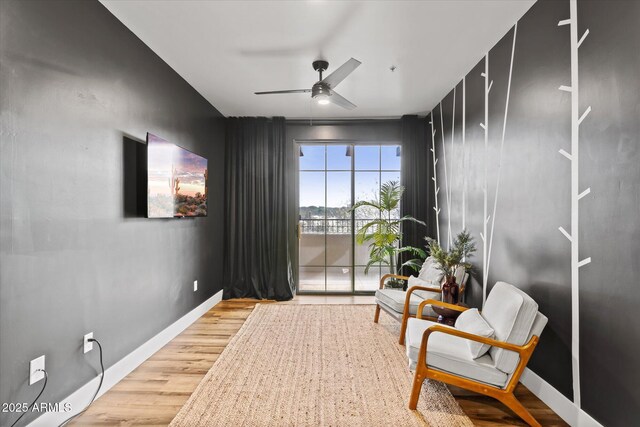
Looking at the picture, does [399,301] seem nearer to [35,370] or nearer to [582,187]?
[582,187]

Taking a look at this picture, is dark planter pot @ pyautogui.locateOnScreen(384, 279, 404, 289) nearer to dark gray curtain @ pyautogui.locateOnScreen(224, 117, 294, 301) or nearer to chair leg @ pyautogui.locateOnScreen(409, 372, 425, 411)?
dark gray curtain @ pyautogui.locateOnScreen(224, 117, 294, 301)

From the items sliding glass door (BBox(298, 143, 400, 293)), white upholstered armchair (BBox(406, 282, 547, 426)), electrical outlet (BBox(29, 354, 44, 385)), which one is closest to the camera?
electrical outlet (BBox(29, 354, 44, 385))

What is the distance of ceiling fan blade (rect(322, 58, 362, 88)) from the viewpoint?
106 inches

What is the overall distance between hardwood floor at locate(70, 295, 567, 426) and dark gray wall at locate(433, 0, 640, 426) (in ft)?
1.32

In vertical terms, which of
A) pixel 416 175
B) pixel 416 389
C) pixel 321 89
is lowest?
pixel 416 389

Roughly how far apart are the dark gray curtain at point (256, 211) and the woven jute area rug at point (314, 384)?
130cm

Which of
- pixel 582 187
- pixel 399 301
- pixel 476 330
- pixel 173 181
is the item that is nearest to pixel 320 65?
pixel 173 181

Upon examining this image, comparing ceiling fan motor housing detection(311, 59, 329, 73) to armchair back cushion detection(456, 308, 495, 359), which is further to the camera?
ceiling fan motor housing detection(311, 59, 329, 73)

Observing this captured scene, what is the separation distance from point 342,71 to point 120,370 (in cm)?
298

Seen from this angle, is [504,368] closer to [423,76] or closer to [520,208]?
[520,208]

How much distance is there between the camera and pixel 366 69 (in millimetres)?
3373

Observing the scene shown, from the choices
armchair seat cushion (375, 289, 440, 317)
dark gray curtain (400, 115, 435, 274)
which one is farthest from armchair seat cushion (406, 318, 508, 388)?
dark gray curtain (400, 115, 435, 274)

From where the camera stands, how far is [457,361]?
2088 mm

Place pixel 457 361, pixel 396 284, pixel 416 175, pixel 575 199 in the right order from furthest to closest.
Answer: pixel 416 175 → pixel 396 284 → pixel 457 361 → pixel 575 199
